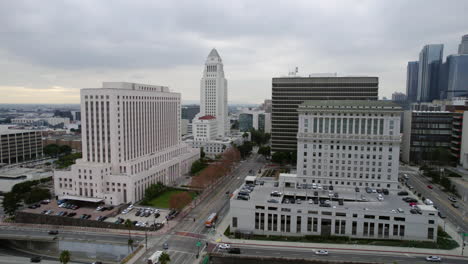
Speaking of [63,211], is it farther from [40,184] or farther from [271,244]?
[271,244]

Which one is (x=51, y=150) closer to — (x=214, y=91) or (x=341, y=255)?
(x=214, y=91)

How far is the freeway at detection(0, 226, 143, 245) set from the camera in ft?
205

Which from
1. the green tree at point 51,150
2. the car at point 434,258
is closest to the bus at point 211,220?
the car at point 434,258

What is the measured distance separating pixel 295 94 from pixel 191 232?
87.3 m

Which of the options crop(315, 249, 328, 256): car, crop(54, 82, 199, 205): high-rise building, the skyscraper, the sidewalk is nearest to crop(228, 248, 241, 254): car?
the sidewalk

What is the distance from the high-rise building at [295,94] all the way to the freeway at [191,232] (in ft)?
145

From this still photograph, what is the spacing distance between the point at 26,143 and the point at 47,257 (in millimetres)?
98281

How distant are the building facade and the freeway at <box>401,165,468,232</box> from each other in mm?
13111

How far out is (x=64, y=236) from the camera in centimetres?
6475

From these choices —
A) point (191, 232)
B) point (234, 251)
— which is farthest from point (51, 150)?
point (234, 251)

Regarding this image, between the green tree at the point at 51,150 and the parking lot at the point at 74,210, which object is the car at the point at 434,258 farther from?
the green tree at the point at 51,150

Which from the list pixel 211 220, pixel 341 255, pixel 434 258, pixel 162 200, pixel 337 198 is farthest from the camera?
pixel 162 200

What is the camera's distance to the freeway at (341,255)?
5328cm

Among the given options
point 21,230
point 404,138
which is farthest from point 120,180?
point 404,138
